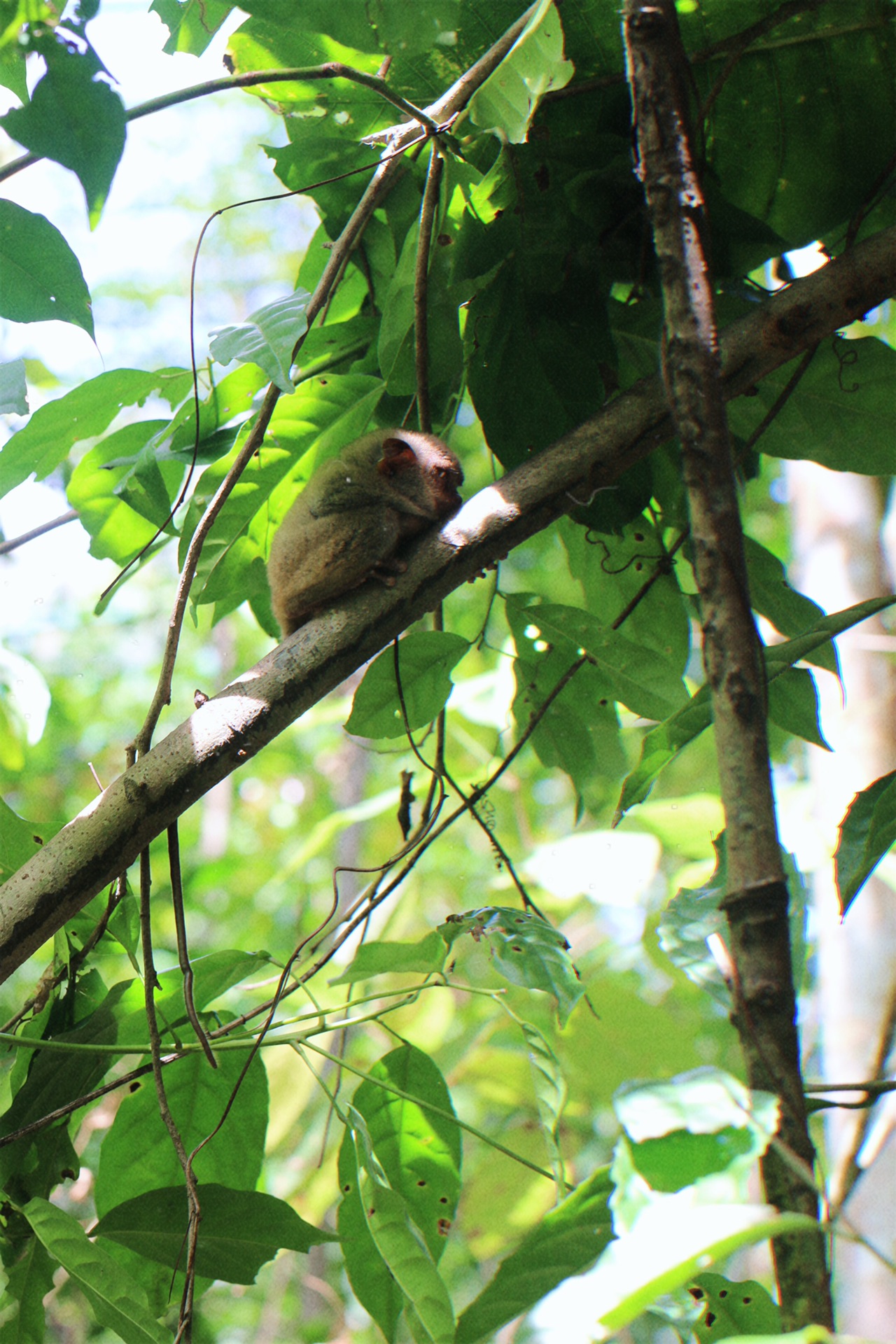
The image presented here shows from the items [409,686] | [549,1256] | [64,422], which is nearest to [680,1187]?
[549,1256]

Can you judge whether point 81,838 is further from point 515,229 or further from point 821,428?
point 821,428

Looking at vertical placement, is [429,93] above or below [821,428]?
above

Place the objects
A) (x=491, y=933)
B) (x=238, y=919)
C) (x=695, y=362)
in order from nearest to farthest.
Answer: (x=695, y=362), (x=491, y=933), (x=238, y=919)

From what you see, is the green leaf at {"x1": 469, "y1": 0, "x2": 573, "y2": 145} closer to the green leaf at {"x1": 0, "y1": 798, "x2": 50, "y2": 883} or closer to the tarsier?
the tarsier

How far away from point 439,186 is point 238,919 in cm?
929

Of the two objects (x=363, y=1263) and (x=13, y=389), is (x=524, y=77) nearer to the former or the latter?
(x=13, y=389)

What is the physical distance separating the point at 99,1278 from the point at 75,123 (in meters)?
1.56

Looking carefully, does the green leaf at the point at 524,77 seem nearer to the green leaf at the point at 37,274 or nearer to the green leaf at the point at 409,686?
the green leaf at the point at 37,274

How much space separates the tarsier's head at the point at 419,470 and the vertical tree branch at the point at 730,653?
132cm

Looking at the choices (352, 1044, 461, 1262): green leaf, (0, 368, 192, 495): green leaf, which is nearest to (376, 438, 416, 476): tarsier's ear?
(0, 368, 192, 495): green leaf

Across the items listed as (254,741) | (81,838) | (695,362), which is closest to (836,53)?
(695,362)

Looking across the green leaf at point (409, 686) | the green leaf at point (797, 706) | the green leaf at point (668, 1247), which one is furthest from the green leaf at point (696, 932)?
the green leaf at point (409, 686)

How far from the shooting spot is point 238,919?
10.2 m

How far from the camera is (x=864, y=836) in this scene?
1570mm
